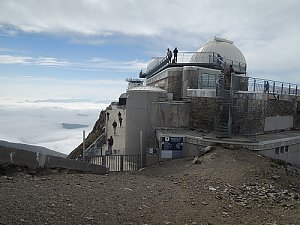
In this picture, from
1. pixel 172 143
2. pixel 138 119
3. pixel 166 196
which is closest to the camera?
pixel 166 196

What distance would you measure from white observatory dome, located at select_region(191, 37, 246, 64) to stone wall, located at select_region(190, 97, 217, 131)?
12125mm

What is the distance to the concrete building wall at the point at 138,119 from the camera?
15844mm

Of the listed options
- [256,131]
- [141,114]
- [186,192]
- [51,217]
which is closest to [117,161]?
[141,114]

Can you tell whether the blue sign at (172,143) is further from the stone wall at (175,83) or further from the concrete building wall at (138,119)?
the stone wall at (175,83)

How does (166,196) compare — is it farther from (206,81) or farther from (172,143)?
(206,81)

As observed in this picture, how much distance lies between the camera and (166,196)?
8.14 meters

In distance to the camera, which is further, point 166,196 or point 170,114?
point 170,114

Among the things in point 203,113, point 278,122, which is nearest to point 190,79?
point 203,113

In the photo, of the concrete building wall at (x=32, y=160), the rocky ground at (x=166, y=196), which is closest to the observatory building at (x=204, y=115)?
the rocky ground at (x=166, y=196)

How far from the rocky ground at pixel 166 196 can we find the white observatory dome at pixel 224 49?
1766 cm

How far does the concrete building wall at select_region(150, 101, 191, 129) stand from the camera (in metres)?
16.0

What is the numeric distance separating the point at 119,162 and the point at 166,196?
664 cm

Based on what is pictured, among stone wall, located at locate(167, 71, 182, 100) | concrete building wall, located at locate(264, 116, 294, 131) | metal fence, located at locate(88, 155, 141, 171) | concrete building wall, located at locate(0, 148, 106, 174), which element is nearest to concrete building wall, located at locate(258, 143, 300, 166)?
concrete building wall, located at locate(264, 116, 294, 131)

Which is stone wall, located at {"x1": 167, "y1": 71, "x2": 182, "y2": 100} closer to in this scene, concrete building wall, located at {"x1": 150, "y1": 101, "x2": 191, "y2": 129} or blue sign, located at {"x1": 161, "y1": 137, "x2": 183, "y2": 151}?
concrete building wall, located at {"x1": 150, "y1": 101, "x2": 191, "y2": 129}
